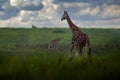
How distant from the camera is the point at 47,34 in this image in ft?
76.4

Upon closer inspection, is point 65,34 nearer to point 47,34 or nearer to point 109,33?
point 47,34

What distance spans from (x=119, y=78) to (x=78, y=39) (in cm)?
593

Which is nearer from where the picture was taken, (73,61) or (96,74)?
(96,74)

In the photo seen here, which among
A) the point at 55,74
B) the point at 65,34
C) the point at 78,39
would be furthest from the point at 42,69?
the point at 65,34

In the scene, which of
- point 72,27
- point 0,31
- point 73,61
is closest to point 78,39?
point 72,27

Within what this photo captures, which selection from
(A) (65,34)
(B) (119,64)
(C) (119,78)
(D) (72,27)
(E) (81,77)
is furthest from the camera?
(A) (65,34)

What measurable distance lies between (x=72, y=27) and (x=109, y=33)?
14376 mm

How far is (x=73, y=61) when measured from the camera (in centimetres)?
529

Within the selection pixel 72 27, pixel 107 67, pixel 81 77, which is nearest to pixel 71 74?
pixel 81 77

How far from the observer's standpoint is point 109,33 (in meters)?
25.5

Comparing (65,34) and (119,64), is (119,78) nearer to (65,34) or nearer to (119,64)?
(119,64)

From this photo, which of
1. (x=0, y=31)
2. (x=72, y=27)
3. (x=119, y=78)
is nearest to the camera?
(x=119, y=78)

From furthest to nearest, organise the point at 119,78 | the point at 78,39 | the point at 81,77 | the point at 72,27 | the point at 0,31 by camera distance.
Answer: the point at 0,31 < the point at 72,27 < the point at 78,39 < the point at 119,78 < the point at 81,77

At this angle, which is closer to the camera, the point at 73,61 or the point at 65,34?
the point at 73,61
